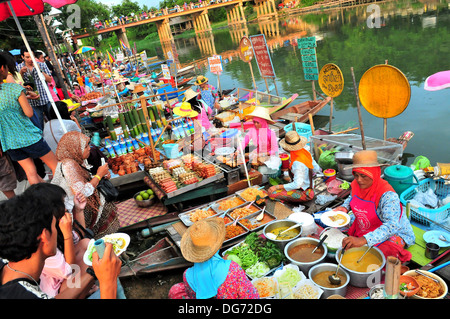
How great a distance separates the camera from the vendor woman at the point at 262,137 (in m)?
5.83

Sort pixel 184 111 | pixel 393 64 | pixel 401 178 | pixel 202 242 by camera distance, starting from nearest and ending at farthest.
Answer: pixel 202 242 → pixel 401 178 → pixel 184 111 → pixel 393 64

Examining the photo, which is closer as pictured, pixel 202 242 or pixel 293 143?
pixel 202 242

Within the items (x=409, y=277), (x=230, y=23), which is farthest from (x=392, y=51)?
(x=230, y=23)

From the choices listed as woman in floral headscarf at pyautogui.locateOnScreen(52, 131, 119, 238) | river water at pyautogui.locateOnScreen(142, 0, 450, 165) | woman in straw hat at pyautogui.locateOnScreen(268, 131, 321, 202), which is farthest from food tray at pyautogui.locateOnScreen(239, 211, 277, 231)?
river water at pyautogui.locateOnScreen(142, 0, 450, 165)

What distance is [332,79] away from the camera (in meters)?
7.40

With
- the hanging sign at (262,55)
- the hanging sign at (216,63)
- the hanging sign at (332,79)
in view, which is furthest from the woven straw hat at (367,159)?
the hanging sign at (216,63)

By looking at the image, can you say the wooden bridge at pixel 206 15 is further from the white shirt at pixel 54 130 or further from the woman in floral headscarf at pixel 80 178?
the woman in floral headscarf at pixel 80 178

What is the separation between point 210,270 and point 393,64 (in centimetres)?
1571

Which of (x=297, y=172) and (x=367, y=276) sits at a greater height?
(x=297, y=172)

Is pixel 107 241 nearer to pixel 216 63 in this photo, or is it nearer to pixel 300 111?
pixel 300 111

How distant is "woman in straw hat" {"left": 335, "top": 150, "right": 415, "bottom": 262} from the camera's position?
3.23 meters

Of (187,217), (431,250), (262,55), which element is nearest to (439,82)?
(431,250)
